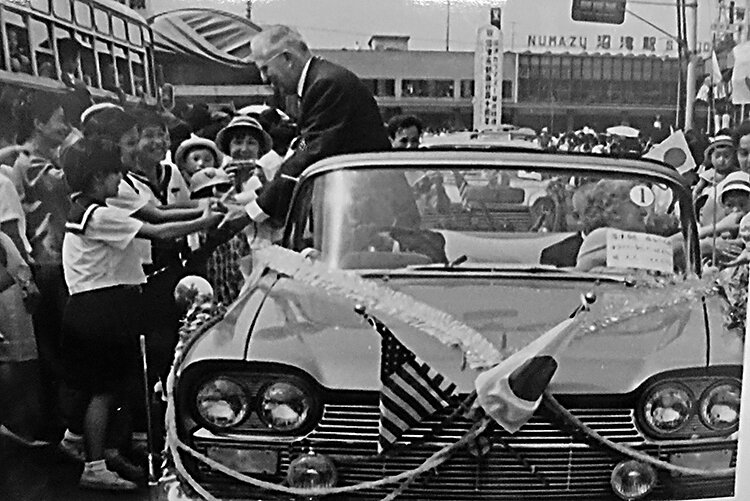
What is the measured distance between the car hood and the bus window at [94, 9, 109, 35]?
65 centimetres

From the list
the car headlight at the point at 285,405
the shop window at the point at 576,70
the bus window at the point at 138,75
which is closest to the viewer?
the car headlight at the point at 285,405

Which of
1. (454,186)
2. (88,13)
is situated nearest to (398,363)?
(454,186)

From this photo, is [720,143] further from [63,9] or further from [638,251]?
[63,9]

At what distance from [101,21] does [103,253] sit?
1.68 feet

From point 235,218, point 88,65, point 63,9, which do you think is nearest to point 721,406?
point 235,218

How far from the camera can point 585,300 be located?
74.9 inches

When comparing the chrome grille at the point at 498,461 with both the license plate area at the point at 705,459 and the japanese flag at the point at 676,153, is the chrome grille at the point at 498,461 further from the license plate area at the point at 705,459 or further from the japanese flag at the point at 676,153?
the japanese flag at the point at 676,153

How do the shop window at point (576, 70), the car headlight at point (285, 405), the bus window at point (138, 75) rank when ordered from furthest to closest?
1. the shop window at point (576, 70)
2. the bus window at point (138, 75)
3. the car headlight at point (285, 405)

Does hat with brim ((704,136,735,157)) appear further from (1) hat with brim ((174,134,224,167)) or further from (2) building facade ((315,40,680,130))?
(1) hat with brim ((174,134,224,167))

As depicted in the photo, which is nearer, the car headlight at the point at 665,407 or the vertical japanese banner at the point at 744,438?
the car headlight at the point at 665,407

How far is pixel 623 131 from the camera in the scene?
2000mm

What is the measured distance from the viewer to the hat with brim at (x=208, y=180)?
1.93 m

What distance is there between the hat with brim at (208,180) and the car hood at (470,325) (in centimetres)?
24

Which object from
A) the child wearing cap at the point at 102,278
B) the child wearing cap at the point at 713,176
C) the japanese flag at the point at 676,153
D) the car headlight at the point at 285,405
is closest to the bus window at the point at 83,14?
the child wearing cap at the point at 102,278
